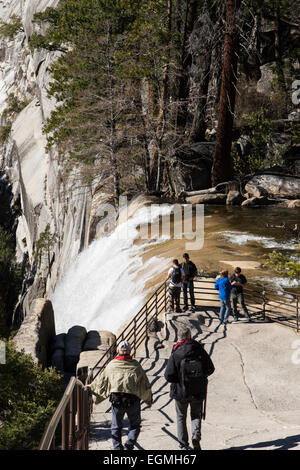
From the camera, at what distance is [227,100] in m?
26.3

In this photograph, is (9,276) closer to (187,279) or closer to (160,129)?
(160,129)

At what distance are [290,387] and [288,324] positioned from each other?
2644 mm

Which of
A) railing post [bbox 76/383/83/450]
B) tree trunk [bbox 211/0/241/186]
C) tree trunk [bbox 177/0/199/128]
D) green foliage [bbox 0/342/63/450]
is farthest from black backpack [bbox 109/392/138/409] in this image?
tree trunk [bbox 177/0/199/128]

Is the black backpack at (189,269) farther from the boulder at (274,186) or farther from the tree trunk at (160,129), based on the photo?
the tree trunk at (160,129)

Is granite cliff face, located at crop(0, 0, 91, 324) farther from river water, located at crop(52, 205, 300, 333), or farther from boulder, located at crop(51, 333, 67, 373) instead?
boulder, located at crop(51, 333, 67, 373)

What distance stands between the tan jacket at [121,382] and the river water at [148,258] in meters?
8.50

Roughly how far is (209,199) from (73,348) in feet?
45.7

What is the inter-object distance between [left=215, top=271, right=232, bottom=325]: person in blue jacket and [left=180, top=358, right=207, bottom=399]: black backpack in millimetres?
5908

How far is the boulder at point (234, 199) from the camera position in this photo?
26172 millimetres

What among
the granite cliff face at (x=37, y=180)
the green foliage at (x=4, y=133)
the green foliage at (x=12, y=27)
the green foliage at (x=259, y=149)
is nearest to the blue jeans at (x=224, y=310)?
the granite cliff face at (x=37, y=180)

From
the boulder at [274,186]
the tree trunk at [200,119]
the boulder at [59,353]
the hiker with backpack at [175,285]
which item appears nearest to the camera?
the hiker with backpack at [175,285]

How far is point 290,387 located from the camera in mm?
9883
